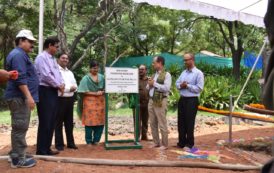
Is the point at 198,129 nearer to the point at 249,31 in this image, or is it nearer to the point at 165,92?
the point at 165,92

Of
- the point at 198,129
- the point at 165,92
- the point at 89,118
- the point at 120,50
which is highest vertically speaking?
the point at 120,50

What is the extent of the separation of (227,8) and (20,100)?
5033 mm

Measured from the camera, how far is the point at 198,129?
1045 cm

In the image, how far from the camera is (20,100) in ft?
16.2

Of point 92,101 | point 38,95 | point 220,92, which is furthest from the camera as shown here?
point 220,92

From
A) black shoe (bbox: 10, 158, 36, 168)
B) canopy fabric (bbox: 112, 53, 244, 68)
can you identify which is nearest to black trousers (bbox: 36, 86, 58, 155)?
black shoe (bbox: 10, 158, 36, 168)

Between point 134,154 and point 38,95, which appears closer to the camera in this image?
point 38,95

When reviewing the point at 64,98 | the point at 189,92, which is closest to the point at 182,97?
the point at 189,92

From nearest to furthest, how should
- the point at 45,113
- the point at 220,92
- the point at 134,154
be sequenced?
the point at 45,113 → the point at 134,154 → the point at 220,92

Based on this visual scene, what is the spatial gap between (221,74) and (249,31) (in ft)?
8.03

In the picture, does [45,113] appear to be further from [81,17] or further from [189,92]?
[81,17]

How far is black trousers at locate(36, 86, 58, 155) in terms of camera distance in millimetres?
5641

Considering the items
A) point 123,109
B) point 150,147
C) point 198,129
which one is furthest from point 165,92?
point 123,109

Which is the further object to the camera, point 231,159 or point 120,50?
point 120,50
